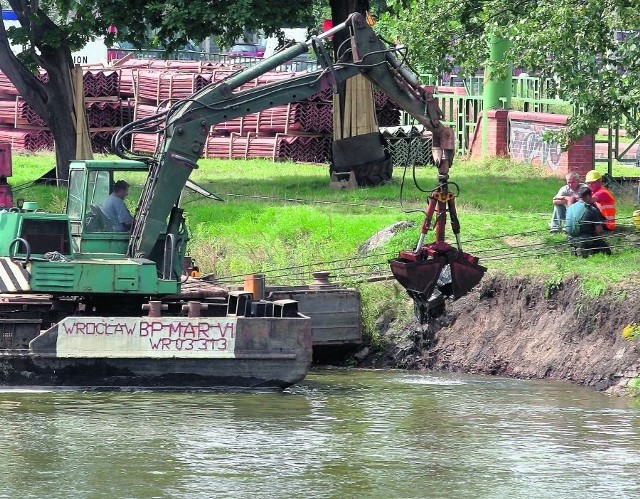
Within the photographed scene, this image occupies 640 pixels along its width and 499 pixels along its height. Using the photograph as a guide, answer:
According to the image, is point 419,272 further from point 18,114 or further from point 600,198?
point 18,114

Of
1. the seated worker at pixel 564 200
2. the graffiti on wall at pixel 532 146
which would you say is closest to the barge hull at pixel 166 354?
the seated worker at pixel 564 200

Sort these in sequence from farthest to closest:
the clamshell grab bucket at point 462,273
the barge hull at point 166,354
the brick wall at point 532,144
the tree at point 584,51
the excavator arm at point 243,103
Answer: the brick wall at point 532,144, the tree at point 584,51, the excavator arm at point 243,103, the clamshell grab bucket at point 462,273, the barge hull at point 166,354

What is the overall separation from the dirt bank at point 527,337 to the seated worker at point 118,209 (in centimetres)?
455

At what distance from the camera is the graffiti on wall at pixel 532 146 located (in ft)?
108

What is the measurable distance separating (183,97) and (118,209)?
2126 centimetres

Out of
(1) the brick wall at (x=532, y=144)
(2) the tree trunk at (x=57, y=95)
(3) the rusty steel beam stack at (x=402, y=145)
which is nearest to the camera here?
(1) the brick wall at (x=532, y=144)

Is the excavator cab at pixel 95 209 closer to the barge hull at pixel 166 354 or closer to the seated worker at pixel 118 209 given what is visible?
the seated worker at pixel 118 209

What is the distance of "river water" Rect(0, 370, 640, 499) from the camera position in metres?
14.5

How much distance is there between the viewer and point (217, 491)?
14.2 meters

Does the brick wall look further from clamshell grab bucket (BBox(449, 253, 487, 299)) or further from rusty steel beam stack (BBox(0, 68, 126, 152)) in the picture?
clamshell grab bucket (BBox(449, 253, 487, 299))

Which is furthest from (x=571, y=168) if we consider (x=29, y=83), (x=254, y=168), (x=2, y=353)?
(x=2, y=353)

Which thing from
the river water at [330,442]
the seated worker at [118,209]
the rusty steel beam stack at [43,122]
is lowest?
the river water at [330,442]

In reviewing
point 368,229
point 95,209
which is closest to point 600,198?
point 368,229

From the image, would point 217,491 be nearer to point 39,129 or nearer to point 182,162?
point 182,162
